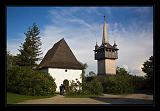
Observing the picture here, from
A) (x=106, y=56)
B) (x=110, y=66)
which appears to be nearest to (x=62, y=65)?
(x=110, y=66)

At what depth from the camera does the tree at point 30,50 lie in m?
34.4

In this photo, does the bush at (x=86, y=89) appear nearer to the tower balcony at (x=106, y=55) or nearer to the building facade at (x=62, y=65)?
the building facade at (x=62, y=65)

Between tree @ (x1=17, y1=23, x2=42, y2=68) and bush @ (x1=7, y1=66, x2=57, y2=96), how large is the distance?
1372cm

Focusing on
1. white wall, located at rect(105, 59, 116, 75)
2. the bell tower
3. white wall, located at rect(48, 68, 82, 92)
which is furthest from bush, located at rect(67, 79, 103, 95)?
the bell tower

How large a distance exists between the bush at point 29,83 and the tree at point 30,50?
540 inches

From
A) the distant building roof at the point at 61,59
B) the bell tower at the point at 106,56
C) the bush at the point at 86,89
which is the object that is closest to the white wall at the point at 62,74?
the distant building roof at the point at 61,59

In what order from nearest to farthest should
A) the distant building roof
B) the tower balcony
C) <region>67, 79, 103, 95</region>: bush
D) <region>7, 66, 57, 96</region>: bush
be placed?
<region>7, 66, 57, 96</region>: bush, <region>67, 79, 103, 95</region>: bush, the distant building roof, the tower balcony

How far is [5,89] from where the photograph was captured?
3607 mm

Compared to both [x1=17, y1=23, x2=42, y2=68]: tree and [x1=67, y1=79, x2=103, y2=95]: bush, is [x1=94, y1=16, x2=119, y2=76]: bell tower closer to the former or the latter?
[x1=17, y1=23, x2=42, y2=68]: tree

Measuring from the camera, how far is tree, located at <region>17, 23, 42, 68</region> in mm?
34406

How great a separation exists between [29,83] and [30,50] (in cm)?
1628

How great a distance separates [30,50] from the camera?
3559 centimetres
